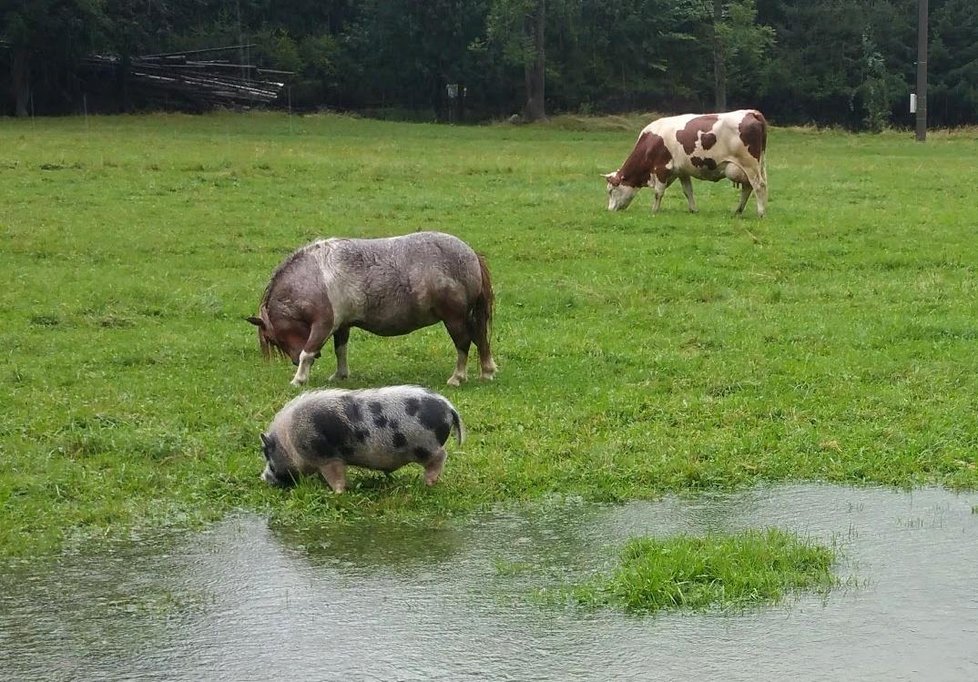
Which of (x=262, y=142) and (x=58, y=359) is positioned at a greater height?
(x=262, y=142)

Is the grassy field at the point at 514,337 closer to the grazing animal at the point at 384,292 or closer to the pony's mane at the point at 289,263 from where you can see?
the grazing animal at the point at 384,292

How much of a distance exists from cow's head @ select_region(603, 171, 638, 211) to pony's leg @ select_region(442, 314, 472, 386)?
40.3 ft

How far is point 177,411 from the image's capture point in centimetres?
1039

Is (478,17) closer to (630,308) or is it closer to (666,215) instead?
(666,215)

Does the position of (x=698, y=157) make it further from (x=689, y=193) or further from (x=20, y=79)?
(x=20, y=79)

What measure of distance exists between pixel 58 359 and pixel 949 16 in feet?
197

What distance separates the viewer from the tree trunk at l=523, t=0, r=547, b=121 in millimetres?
57344

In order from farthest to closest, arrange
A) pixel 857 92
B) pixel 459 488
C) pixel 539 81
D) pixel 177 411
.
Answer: pixel 857 92 → pixel 539 81 → pixel 177 411 → pixel 459 488

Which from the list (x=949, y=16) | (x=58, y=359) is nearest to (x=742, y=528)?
(x=58, y=359)

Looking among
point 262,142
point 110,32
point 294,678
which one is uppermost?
point 110,32

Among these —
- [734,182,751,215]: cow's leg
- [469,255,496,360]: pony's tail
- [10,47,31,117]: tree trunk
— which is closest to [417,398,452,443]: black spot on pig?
[469,255,496,360]: pony's tail

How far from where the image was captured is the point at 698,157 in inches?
900

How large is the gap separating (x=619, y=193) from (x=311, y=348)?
42.7ft

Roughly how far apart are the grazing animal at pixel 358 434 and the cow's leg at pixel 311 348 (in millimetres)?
2898
